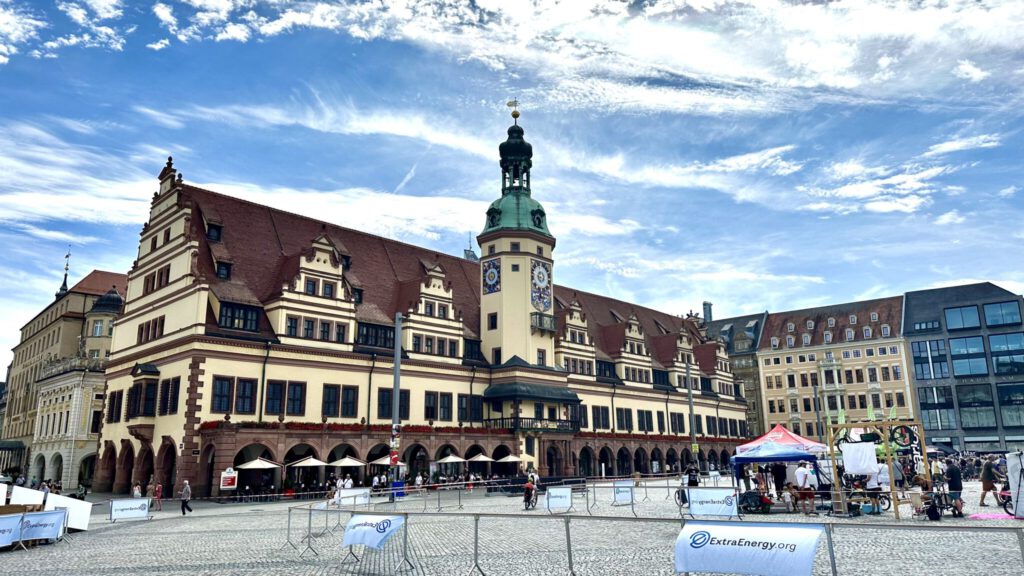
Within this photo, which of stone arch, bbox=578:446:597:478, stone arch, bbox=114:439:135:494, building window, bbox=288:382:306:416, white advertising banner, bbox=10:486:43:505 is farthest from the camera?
stone arch, bbox=578:446:597:478

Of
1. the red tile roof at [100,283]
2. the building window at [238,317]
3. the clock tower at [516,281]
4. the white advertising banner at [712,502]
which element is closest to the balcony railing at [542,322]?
the clock tower at [516,281]

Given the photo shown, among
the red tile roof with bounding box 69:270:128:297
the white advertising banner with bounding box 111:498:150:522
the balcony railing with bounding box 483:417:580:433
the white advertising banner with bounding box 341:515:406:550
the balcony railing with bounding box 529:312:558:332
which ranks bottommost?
the white advertising banner with bounding box 111:498:150:522

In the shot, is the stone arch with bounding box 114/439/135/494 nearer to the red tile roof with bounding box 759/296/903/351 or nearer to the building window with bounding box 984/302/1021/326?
the red tile roof with bounding box 759/296/903/351

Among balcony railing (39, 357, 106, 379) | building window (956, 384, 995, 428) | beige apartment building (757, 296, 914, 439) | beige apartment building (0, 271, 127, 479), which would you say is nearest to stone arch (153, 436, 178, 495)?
beige apartment building (0, 271, 127, 479)

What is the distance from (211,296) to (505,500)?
21373 millimetres

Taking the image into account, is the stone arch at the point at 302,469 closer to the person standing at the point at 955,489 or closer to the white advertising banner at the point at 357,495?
the white advertising banner at the point at 357,495

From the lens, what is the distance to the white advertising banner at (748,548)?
9.50 meters

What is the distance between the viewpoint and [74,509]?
24.7m

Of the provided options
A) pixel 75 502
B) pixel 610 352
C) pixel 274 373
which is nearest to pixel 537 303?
pixel 610 352

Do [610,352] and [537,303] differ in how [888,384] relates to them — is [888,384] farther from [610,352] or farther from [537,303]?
[537,303]

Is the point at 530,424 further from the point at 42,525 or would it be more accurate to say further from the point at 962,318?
the point at 962,318

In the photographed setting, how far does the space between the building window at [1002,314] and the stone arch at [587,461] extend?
184 ft

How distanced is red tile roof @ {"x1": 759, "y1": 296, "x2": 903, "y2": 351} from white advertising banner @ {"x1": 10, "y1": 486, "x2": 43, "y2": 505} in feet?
308

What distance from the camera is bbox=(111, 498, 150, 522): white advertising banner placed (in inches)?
1143
